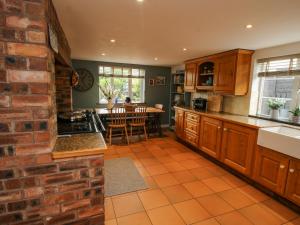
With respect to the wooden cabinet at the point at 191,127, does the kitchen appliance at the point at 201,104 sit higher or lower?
higher

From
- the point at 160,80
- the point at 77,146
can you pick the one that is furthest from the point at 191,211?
the point at 160,80

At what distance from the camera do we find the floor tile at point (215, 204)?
2059 millimetres

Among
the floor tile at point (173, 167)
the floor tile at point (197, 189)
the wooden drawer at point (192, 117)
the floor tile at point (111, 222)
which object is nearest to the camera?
the floor tile at point (111, 222)

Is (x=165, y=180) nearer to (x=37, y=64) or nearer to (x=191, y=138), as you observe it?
(x=191, y=138)

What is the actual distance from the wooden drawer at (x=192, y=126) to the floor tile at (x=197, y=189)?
4.54 feet

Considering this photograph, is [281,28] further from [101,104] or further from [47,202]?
[101,104]

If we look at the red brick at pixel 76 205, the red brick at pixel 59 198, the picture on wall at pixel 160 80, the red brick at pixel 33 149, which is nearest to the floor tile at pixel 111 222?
the red brick at pixel 76 205

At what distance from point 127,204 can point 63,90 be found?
2.31m

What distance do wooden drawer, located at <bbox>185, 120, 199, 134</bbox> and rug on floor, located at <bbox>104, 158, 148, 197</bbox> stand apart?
1.53 m

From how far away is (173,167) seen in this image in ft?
10.4

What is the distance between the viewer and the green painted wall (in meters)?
5.15

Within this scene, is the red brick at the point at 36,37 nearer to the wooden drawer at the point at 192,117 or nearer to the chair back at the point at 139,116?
the wooden drawer at the point at 192,117

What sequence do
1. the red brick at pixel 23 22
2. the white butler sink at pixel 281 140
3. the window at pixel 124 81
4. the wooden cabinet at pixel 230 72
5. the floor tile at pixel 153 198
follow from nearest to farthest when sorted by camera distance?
1. the red brick at pixel 23 22
2. the white butler sink at pixel 281 140
3. the floor tile at pixel 153 198
4. the wooden cabinet at pixel 230 72
5. the window at pixel 124 81

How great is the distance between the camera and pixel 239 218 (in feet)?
6.42
